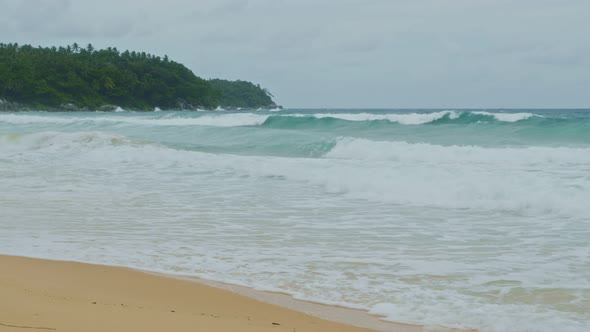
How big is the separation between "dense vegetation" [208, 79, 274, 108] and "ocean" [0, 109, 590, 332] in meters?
125

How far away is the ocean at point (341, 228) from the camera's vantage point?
480cm

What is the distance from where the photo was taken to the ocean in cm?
480

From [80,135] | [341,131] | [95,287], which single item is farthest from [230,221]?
[341,131]

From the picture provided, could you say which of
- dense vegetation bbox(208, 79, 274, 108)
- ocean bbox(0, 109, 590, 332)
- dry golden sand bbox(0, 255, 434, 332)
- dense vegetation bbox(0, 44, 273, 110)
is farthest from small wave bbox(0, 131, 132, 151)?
dense vegetation bbox(208, 79, 274, 108)

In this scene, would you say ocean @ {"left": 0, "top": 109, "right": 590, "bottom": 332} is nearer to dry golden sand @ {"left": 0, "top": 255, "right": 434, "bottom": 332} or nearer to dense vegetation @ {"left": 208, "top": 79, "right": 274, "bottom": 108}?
dry golden sand @ {"left": 0, "top": 255, "right": 434, "bottom": 332}

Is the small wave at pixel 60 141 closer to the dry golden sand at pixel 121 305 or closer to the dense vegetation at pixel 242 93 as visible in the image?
the dry golden sand at pixel 121 305

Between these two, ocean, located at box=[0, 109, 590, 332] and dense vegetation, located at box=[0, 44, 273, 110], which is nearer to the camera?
ocean, located at box=[0, 109, 590, 332]

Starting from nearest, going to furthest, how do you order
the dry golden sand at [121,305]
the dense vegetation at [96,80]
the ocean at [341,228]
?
the dry golden sand at [121,305] < the ocean at [341,228] < the dense vegetation at [96,80]

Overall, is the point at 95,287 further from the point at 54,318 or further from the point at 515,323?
the point at 515,323

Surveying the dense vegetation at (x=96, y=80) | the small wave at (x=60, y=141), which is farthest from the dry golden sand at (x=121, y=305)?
the dense vegetation at (x=96, y=80)

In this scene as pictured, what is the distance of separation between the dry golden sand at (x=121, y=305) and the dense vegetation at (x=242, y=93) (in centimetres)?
13295

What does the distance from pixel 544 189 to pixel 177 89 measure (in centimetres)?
9761

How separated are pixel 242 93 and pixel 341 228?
143 metres

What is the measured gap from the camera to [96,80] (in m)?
94.4
